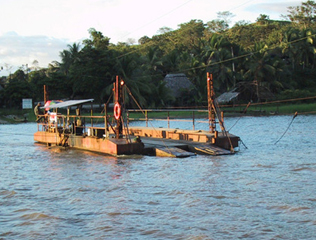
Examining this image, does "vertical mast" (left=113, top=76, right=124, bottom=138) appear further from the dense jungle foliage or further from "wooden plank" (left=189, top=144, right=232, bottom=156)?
the dense jungle foliage

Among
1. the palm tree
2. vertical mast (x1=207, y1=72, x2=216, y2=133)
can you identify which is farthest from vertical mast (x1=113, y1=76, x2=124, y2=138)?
the palm tree

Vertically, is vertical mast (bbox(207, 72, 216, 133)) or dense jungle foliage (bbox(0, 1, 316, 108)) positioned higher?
dense jungle foliage (bbox(0, 1, 316, 108))

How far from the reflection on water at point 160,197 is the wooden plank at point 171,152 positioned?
0.58m

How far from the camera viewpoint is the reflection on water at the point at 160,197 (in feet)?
31.6

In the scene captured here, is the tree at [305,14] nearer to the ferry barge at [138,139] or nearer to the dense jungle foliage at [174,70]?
the dense jungle foliage at [174,70]

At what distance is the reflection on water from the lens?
380 inches

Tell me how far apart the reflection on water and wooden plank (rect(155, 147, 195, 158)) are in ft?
1.89

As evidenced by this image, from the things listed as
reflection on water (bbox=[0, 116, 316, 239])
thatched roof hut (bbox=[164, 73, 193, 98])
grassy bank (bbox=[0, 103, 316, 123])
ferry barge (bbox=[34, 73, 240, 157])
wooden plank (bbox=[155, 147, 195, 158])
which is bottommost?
reflection on water (bbox=[0, 116, 316, 239])

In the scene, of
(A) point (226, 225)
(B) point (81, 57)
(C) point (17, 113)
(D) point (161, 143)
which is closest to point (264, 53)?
(B) point (81, 57)

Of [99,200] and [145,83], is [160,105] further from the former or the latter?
[99,200]

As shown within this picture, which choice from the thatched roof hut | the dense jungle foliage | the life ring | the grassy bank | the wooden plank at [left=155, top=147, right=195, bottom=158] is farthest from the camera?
the thatched roof hut

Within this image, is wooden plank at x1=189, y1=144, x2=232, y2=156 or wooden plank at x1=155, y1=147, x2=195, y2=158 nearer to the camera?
wooden plank at x1=155, y1=147, x2=195, y2=158

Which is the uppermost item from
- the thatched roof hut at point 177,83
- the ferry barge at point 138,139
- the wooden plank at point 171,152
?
the thatched roof hut at point 177,83

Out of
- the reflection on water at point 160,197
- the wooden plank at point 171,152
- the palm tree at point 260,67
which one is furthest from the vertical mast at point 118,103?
the palm tree at point 260,67
